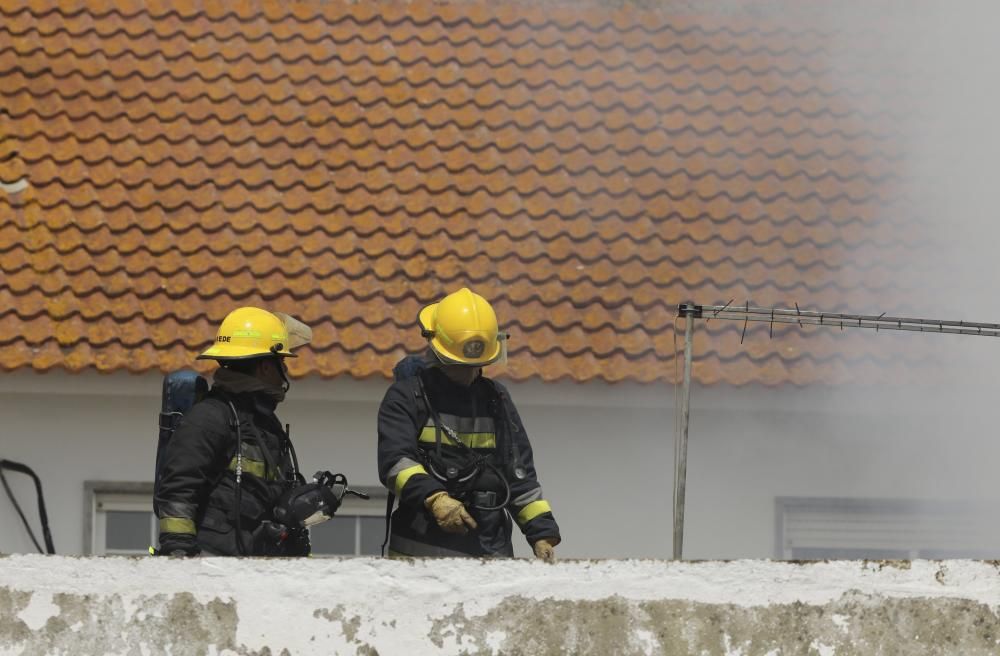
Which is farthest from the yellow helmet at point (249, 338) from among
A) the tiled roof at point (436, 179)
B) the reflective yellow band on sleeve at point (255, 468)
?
the tiled roof at point (436, 179)

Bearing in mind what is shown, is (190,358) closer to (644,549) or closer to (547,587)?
(644,549)

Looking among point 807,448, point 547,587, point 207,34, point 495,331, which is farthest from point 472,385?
point 207,34

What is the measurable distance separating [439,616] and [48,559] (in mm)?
949

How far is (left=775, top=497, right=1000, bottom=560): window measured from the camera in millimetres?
9062

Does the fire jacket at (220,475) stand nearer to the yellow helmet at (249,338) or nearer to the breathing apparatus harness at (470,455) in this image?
the yellow helmet at (249,338)

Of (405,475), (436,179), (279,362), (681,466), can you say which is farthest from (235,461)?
(436,179)

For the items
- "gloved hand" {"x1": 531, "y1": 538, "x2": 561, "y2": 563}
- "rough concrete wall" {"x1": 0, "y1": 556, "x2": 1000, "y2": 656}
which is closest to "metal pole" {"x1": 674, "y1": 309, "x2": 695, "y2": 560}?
"gloved hand" {"x1": 531, "y1": 538, "x2": 561, "y2": 563}

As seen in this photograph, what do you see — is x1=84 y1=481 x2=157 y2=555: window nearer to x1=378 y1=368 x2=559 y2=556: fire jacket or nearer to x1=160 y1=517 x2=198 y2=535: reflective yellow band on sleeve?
x1=378 y1=368 x2=559 y2=556: fire jacket

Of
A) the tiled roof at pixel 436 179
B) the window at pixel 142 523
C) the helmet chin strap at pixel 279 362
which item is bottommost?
the window at pixel 142 523

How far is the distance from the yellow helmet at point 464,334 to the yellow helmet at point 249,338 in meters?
0.49

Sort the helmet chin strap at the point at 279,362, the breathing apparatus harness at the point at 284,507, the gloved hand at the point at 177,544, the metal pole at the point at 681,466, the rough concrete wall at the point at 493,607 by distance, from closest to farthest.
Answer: the rough concrete wall at the point at 493,607 < the gloved hand at the point at 177,544 < the metal pole at the point at 681,466 < the breathing apparatus harness at the point at 284,507 < the helmet chin strap at the point at 279,362

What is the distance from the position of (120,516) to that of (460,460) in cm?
417

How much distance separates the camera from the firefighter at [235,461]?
511cm

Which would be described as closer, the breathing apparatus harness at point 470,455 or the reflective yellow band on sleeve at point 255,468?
the reflective yellow band on sleeve at point 255,468
